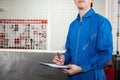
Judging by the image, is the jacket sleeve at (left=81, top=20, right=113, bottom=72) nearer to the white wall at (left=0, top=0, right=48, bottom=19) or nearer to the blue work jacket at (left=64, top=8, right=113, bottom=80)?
the blue work jacket at (left=64, top=8, right=113, bottom=80)

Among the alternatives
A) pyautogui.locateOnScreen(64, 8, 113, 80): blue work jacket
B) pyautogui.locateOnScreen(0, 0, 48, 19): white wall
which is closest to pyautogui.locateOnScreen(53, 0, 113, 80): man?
pyautogui.locateOnScreen(64, 8, 113, 80): blue work jacket

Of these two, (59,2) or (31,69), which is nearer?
(31,69)

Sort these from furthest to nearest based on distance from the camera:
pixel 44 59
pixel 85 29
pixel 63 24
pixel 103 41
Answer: pixel 63 24 → pixel 44 59 → pixel 85 29 → pixel 103 41

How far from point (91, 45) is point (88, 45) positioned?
2cm

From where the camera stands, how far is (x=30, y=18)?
3.23 metres

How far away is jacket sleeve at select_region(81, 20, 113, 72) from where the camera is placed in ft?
4.13

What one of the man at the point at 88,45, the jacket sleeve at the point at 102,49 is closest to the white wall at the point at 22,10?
the man at the point at 88,45

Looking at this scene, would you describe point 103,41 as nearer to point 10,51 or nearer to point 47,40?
point 10,51

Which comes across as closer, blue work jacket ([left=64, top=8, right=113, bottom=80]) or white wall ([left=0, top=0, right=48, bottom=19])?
blue work jacket ([left=64, top=8, right=113, bottom=80])

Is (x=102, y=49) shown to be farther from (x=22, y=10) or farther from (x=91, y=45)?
(x=22, y=10)

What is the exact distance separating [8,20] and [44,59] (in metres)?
1.12

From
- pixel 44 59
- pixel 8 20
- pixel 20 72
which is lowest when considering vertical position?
pixel 20 72

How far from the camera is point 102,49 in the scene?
1267 mm

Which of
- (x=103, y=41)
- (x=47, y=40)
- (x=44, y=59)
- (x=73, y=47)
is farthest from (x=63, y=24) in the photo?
(x=103, y=41)
